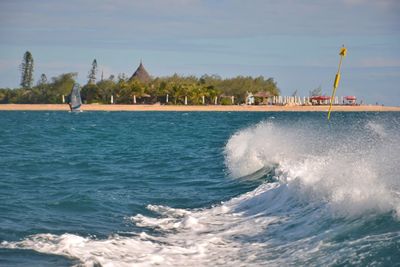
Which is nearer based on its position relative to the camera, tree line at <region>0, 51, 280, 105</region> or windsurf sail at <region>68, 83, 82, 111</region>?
windsurf sail at <region>68, 83, 82, 111</region>

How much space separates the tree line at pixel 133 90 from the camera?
403 feet

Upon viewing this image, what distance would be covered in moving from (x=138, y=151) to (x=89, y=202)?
1557 cm

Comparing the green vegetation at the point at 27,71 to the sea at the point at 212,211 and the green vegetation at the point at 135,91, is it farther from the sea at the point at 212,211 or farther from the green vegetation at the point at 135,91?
the sea at the point at 212,211

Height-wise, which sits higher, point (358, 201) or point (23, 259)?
point (358, 201)

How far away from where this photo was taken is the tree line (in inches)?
4835

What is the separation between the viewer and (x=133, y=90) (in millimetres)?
120062

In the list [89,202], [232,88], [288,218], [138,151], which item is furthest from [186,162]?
[232,88]

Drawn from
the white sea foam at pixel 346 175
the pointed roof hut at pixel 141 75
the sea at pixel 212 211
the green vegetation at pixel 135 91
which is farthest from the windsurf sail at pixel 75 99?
the white sea foam at pixel 346 175

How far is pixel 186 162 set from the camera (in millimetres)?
26281

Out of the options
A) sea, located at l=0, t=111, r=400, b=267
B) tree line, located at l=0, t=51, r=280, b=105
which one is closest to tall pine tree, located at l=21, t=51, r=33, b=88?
tree line, located at l=0, t=51, r=280, b=105

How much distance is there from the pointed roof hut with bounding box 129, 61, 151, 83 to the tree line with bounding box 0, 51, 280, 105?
1.92m

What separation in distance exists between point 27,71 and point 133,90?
28.4 metres

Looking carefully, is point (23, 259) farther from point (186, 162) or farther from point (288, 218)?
point (186, 162)

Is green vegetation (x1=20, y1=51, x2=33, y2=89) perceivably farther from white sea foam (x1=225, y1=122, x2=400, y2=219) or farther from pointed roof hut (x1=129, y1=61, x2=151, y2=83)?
white sea foam (x1=225, y1=122, x2=400, y2=219)
